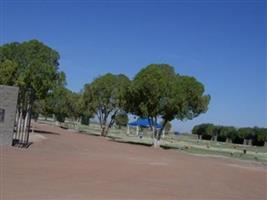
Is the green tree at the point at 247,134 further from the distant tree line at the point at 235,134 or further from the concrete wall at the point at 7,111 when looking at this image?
the concrete wall at the point at 7,111

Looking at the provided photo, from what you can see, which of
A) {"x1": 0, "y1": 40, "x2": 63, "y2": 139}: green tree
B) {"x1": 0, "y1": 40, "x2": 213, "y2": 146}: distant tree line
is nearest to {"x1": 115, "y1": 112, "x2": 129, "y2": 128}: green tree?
{"x1": 0, "y1": 40, "x2": 213, "y2": 146}: distant tree line

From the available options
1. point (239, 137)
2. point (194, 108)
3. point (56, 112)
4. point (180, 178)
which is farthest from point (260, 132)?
point (180, 178)

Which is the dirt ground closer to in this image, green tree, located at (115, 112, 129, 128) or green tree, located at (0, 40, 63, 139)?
green tree, located at (0, 40, 63, 139)

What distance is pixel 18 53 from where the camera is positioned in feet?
156

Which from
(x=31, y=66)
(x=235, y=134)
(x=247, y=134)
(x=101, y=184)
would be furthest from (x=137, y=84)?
(x=235, y=134)

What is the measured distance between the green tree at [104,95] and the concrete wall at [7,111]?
37530 mm

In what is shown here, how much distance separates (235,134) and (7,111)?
92124 millimetres

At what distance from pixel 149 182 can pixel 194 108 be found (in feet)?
115

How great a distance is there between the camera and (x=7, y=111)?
29.2 metres

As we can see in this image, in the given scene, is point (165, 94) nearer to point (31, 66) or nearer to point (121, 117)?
point (31, 66)

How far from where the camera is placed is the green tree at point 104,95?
67619mm

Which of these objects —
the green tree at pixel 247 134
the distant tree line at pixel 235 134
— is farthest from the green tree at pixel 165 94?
the green tree at pixel 247 134

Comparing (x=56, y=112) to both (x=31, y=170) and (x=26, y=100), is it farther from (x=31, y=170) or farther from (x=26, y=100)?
(x=31, y=170)

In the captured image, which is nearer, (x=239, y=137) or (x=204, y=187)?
(x=204, y=187)
